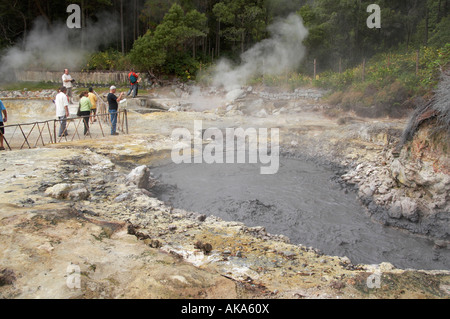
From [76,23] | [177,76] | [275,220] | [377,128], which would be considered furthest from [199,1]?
[275,220]

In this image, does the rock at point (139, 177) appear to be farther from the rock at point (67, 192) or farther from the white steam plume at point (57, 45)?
the white steam plume at point (57, 45)

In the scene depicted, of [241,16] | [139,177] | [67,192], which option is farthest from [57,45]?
[67,192]

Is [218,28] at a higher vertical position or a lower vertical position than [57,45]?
higher

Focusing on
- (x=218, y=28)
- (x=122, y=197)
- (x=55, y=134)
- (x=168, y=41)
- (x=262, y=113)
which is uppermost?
(x=218, y=28)

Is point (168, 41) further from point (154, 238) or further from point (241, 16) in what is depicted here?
point (154, 238)

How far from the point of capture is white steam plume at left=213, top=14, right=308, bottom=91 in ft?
66.6

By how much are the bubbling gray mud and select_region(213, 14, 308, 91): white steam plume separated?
11089mm

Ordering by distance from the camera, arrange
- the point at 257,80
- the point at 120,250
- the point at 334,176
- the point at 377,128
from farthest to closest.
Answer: the point at 257,80
the point at 377,128
the point at 334,176
the point at 120,250

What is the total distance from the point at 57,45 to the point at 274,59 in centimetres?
1452

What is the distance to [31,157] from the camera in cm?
791

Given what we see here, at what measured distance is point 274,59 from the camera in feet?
69.5

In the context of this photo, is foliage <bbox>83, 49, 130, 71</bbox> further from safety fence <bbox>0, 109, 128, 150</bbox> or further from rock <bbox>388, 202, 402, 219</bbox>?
rock <bbox>388, 202, 402, 219</bbox>

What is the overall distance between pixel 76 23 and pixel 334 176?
2191 centimetres

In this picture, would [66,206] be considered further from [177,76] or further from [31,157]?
[177,76]
